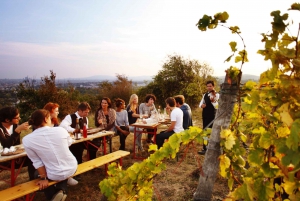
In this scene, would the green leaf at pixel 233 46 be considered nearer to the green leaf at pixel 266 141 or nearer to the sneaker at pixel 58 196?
the green leaf at pixel 266 141

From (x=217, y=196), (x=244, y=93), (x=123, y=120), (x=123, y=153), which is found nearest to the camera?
(x=244, y=93)

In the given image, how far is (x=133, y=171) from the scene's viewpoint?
5.45 feet

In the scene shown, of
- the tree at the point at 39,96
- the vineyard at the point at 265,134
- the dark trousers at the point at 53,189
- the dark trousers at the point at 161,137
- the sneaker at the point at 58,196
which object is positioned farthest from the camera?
the tree at the point at 39,96

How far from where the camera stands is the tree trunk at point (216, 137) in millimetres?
1313

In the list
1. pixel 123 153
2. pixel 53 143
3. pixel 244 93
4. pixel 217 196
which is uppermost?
pixel 244 93

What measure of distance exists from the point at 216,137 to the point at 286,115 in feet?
1.85

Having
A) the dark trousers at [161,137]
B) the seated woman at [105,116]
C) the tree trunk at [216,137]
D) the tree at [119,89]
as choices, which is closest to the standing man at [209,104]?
the dark trousers at [161,137]

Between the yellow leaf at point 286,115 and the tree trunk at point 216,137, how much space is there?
0.43 metres

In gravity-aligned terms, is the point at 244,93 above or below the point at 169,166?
above

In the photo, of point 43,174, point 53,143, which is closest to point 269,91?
point 53,143

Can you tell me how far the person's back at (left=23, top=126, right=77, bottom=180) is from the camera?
278cm

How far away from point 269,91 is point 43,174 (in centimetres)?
300

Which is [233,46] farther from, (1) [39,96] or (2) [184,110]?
(1) [39,96]

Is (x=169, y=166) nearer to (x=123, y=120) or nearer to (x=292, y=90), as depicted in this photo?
(x=123, y=120)
